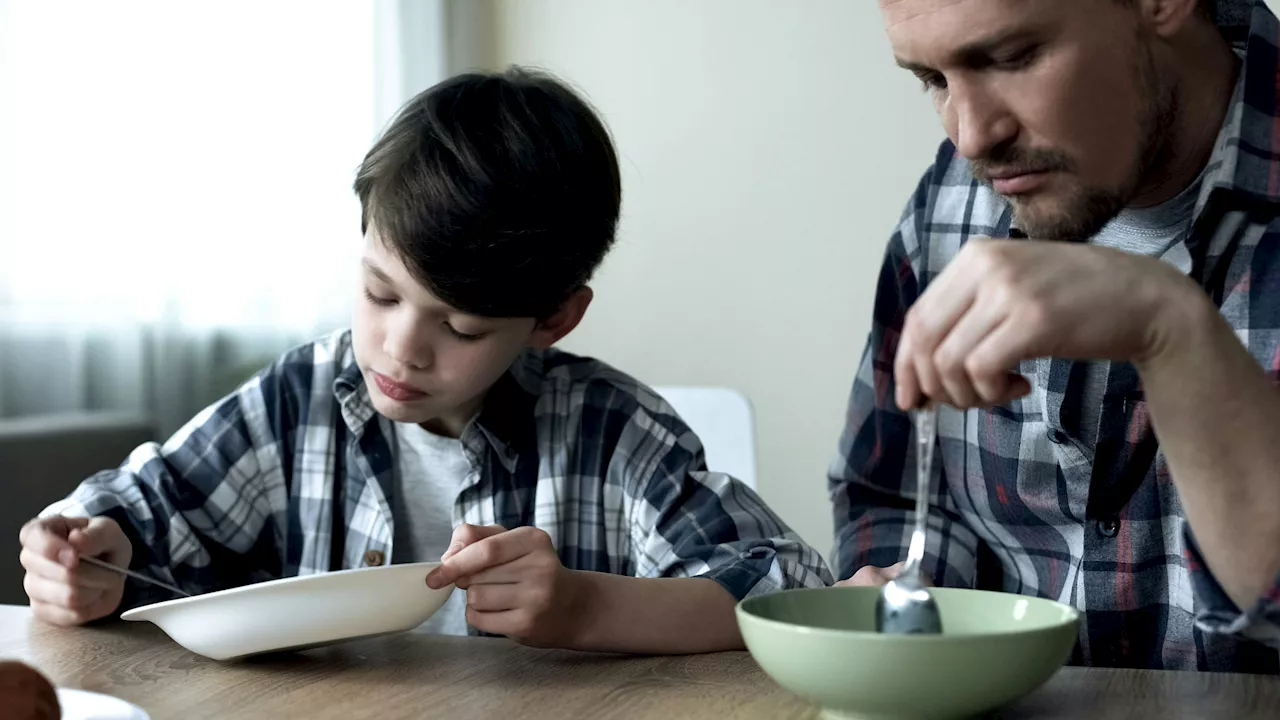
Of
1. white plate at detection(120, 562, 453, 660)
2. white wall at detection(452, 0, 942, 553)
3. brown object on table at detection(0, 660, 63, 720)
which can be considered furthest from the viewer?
white wall at detection(452, 0, 942, 553)

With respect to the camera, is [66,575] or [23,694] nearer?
[23,694]

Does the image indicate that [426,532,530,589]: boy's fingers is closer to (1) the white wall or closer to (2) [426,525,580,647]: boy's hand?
(2) [426,525,580,647]: boy's hand

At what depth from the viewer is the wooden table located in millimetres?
835

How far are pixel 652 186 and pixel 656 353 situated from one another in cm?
36

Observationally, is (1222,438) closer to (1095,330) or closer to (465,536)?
(1095,330)

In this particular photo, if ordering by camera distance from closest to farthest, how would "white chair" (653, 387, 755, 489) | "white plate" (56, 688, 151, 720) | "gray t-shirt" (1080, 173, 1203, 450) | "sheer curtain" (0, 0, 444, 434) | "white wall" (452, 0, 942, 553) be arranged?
"white plate" (56, 688, 151, 720) → "gray t-shirt" (1080, 173, 1203, 450) → "white chair" (653, 387, 755, 489) → "sheer curtain" (0, 0, 444, 434) → "white wall" (452, 0, 942, 553)

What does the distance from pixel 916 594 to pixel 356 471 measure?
79cm

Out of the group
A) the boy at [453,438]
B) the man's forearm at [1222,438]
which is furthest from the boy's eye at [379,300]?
the man's forearm at [1222,438]

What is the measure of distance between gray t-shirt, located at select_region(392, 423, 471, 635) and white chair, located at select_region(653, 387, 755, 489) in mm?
426

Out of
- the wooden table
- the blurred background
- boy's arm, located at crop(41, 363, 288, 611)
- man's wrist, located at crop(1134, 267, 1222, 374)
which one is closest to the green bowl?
the wooden table

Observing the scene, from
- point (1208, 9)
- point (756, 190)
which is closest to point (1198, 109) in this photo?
point (1208, 9)

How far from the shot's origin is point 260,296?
8.52 ft

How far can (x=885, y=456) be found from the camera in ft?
4.63

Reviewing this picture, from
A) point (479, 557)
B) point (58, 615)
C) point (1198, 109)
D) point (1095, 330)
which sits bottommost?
point (58, 615)
